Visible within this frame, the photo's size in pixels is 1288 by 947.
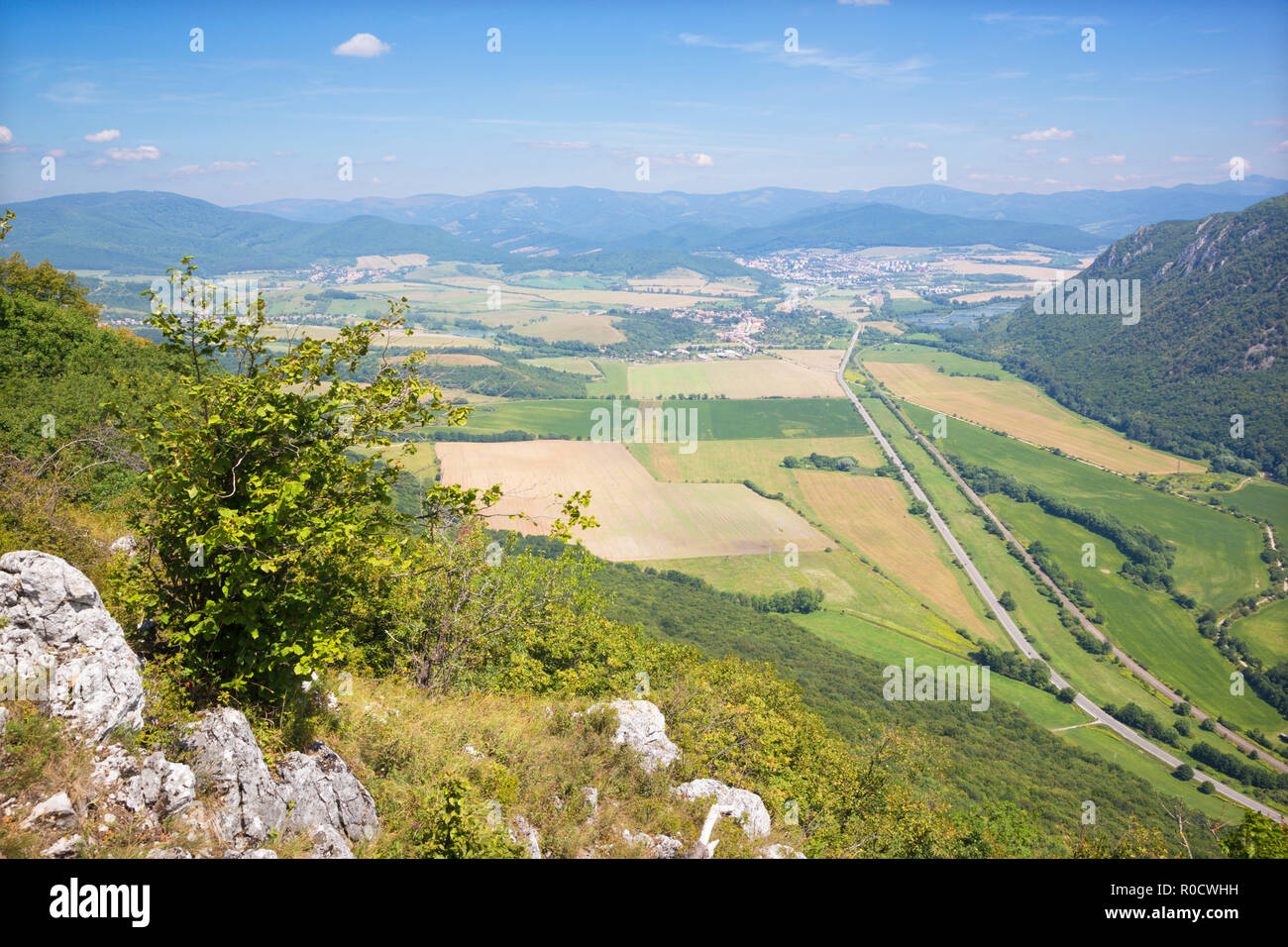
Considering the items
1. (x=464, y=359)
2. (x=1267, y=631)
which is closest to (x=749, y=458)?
(x=1267, y=631)

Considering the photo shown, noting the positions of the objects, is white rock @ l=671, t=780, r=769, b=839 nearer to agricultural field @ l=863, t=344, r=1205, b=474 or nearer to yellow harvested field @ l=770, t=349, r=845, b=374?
agricultural field @ l=863, t=344, r=1205, b=474

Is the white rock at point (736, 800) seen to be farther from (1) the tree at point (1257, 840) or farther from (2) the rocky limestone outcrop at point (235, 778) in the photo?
(1) the tree at point (1257, 840)

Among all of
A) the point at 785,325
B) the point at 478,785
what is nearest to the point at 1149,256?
the point at 785,325

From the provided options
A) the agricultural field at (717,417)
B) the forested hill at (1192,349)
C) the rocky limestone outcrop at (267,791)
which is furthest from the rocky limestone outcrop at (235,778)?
the forested hill at (1192,349)

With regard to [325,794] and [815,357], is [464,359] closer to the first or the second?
→ [815,357]

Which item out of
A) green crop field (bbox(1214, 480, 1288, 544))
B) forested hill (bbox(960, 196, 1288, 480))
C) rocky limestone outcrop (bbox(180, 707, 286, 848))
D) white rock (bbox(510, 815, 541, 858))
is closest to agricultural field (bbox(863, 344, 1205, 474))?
forested hill (bbox(960, 196, 1288, 480))

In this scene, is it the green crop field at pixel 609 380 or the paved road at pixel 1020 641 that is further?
the green crop field at pixel 609 380
